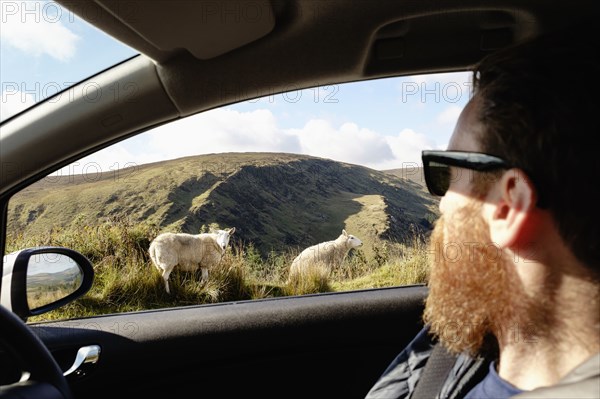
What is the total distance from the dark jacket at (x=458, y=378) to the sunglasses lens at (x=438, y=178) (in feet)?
1.77

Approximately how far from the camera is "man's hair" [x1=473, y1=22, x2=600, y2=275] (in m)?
1.38

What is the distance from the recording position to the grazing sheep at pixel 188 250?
379 centimetres

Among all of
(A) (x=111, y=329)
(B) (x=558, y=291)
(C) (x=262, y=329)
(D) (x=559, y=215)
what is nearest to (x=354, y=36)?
(D) (x=559, y=215)

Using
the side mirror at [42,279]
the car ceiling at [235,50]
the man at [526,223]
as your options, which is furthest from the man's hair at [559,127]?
the side mirror at [42,279]

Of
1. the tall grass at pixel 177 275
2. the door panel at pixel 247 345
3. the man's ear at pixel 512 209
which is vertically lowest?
the door panel at pixel 247 345

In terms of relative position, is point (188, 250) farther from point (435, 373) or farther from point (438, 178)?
point (438, 178)

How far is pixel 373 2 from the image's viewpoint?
75.0 inches

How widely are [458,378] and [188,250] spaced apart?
2545 mm

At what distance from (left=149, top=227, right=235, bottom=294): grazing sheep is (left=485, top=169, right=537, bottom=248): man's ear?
2.46m

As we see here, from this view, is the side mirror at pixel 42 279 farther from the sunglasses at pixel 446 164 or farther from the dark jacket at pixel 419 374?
the sunglasses at pixel 446 164

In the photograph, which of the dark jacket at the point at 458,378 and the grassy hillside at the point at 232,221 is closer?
the dark jacket at the point at 458,378

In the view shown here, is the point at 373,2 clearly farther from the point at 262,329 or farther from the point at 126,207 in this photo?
the point at 126,207

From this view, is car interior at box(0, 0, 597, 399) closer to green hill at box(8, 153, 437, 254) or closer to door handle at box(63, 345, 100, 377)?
door handle at box(63, 345, 100, 377)

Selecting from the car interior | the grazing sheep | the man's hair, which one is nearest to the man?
the man's hair
